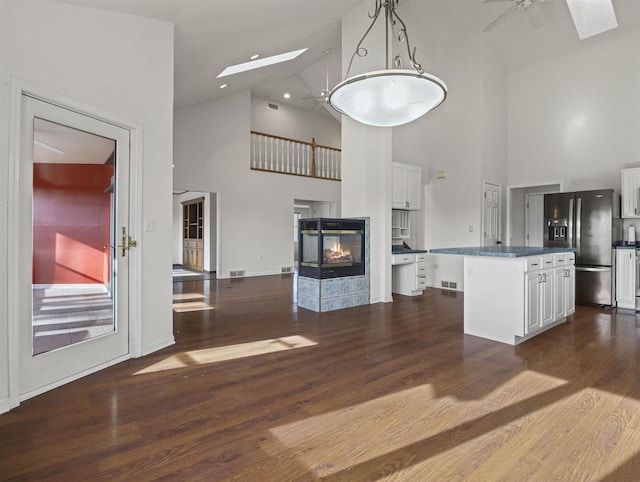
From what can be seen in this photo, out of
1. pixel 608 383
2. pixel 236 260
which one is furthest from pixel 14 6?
pixel 236 260

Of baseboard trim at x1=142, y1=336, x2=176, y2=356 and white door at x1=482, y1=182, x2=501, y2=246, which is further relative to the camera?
white door at x1=482, y1=182, x2=501, y2=246

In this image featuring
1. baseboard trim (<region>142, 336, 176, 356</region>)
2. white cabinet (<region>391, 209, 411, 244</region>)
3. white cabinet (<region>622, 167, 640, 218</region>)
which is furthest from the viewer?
white cabinet (<region>391, 209, 411, 244</region>)

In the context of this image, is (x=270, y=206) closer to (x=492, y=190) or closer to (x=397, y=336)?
(x=492, y=190)

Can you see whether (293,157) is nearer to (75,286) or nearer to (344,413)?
(75,286)

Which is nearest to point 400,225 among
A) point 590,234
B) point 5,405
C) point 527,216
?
point 590,234

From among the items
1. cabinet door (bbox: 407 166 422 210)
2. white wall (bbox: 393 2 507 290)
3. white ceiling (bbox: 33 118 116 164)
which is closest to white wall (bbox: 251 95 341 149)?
white wall (bbox: 393 2 507 290)

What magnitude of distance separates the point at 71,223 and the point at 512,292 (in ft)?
12.8

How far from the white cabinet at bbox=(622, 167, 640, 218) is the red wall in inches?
261

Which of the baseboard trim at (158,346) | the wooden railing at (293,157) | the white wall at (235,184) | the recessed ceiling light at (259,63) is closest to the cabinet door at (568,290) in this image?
the baseboard trim at (158,346)

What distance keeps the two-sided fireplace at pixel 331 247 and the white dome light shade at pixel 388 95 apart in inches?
78.2

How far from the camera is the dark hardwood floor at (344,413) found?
5.35ft

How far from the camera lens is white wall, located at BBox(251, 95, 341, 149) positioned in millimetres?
9438

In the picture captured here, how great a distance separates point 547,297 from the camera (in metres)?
3.75

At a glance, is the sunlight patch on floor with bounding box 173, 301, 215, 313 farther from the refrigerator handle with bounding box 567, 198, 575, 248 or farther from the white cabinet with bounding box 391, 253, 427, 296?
the refrigerator handle with bounding box 567, 198, 575, 248
